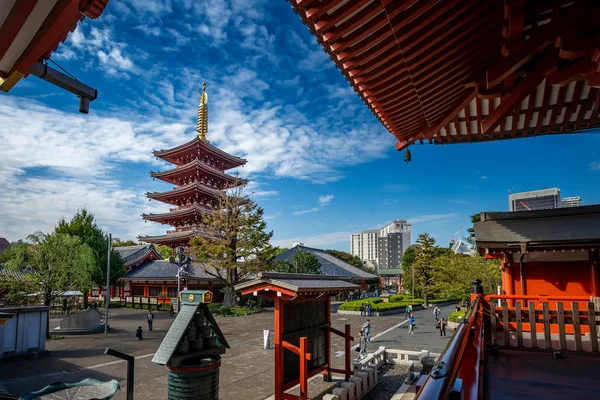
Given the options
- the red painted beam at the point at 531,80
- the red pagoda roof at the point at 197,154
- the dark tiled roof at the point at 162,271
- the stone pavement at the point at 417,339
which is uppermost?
the red pagoda roof at the point at 197,154

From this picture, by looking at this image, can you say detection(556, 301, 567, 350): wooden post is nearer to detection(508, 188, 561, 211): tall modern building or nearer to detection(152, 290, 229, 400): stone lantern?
detection(152, 290, 229, 400): stone lantern

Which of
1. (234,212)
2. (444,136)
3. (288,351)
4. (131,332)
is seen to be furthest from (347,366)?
(234,212)

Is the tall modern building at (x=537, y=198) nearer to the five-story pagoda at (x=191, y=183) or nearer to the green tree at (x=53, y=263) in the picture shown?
the five-story pagoda at (x=191, y=183)

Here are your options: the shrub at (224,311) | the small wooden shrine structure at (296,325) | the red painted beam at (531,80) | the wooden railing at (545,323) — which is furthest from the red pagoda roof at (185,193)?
the red painted beam at (531,80)

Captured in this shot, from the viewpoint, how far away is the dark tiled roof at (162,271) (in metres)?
36.4

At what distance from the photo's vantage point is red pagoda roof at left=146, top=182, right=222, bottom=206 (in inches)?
1638

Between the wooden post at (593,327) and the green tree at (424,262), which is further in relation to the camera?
the green tree at (424,262)

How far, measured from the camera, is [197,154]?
43.6 m

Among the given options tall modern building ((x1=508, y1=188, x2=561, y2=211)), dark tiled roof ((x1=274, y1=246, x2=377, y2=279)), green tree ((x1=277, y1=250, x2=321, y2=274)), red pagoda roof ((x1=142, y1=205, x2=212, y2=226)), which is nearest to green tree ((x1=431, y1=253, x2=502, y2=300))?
green tree ((x1=277, y1=250, x2=321, y2=274))

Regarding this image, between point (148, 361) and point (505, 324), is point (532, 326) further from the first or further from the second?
point (148, 361)

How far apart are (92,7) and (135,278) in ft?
133

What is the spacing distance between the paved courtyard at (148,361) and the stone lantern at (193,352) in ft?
25.3

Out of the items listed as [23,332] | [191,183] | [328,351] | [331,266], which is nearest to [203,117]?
[191,183]

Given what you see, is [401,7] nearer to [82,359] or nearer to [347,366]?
[347,366]
